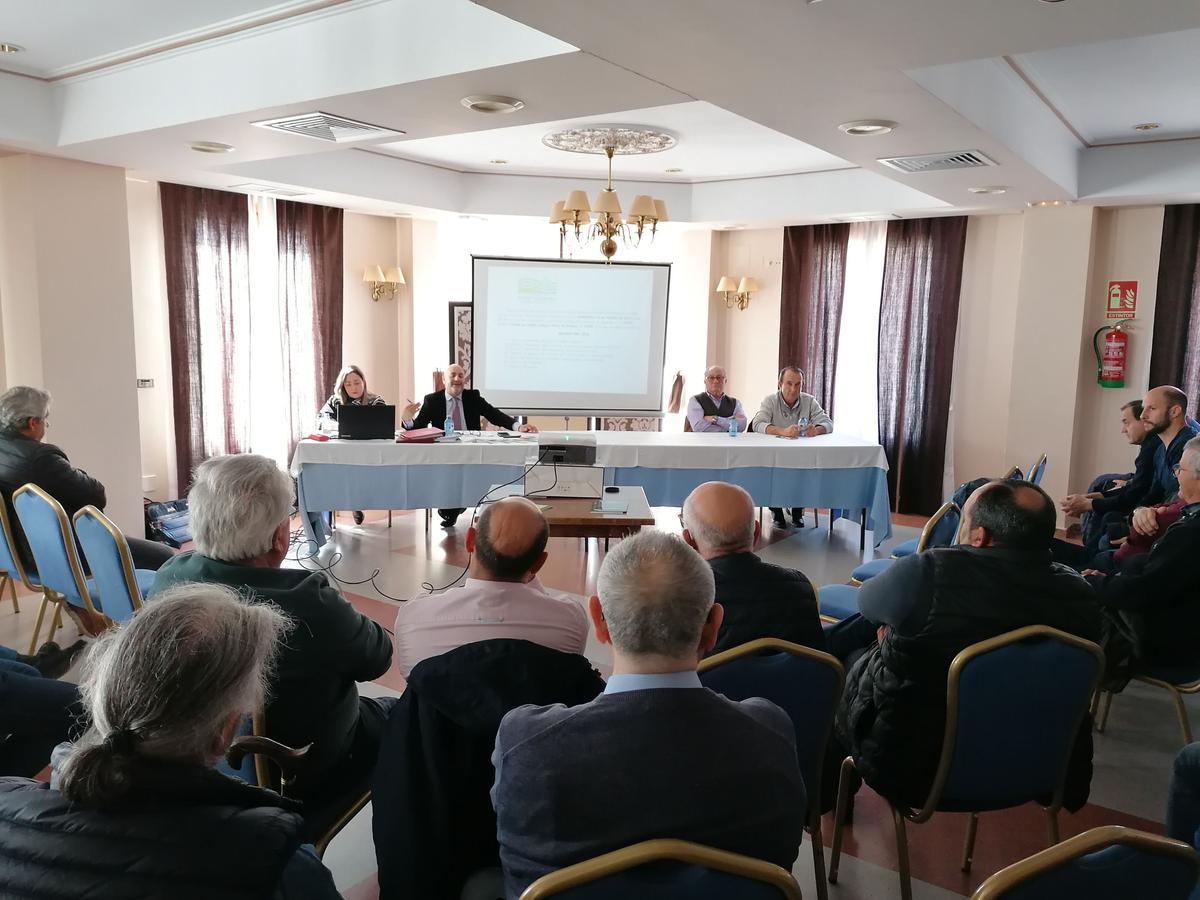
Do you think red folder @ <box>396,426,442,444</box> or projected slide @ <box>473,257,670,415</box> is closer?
red folder @ <box>396,426,442,444</box>

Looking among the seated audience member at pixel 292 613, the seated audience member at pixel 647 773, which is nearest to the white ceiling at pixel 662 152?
the seated audience member at pixel 292 613

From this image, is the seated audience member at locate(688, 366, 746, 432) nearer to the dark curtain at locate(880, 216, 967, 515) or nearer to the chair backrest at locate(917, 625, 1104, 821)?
the dark curtain at locate(880, 216, 967, 515)

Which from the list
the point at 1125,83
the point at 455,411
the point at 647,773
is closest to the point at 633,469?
the point at 455,411

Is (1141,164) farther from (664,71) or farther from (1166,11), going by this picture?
(664,71)

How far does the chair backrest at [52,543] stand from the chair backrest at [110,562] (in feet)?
0.59

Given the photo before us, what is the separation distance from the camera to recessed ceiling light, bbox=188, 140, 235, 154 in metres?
4.48

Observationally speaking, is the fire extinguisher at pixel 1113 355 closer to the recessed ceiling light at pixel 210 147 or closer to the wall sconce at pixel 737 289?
the wall sconce at pixel 737 289

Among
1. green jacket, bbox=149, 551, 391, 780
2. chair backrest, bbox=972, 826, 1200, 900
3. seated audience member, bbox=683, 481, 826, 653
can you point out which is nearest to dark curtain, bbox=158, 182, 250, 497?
green jacket, bbox=149, 551, 391, 780

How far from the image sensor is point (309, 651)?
178 cm

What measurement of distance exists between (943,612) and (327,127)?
11.5ft

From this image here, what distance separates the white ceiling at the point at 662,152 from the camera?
5231 mm

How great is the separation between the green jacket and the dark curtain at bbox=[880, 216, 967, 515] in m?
6.17

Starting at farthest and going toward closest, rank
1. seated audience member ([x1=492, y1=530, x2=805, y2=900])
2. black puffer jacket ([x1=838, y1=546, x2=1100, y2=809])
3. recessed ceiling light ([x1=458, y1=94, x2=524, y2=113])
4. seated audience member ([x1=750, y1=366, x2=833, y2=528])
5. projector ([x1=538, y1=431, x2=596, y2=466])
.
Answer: seated audience member ([x1=750, y1=366, x2=833, y2=528])
projector ([x1=538, y1=431, x2=596, y2=466])
recessed ceiling light ([x1=458, y1=94, x2=524, y2=113])
black puffer jacket ([x1=838, y1=546, x2=1100, y2=809])
seated audience member ([x1=492, y1=530, x2=805, y2=900])

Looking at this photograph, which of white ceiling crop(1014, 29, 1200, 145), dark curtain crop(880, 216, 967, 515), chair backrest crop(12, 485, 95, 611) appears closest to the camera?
chair backrest crop(12, 485, 95, 611)
